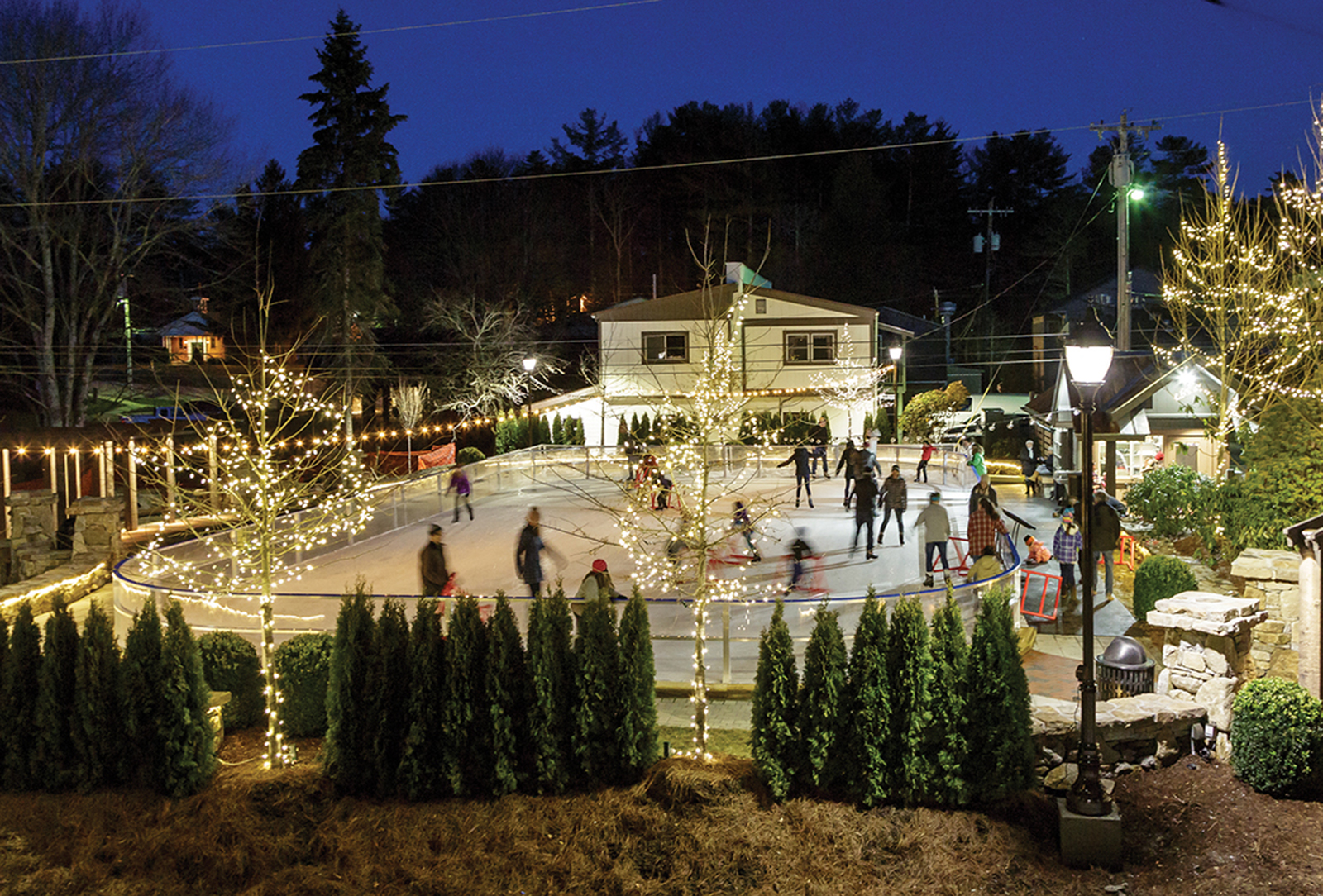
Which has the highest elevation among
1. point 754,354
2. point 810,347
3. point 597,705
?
point 810,347

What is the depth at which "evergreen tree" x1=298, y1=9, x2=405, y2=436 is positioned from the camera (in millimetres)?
34688

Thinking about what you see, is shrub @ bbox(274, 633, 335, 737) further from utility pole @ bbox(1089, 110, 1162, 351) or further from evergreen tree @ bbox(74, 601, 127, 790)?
utility pole @ bbox(1089, 110, 1162, 351)

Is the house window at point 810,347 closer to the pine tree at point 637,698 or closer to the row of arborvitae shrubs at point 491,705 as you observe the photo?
the pine tree at point 637,698

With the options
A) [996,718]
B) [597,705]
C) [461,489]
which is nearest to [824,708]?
[996,718]

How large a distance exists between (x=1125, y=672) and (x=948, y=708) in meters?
2.82

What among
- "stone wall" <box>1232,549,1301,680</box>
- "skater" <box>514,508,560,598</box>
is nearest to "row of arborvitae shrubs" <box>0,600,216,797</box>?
"skater" <box>514,508,560,598</box>

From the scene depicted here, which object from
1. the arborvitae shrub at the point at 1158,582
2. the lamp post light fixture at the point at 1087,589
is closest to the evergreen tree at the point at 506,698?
the lamp post light fixture at the point at 1087,589

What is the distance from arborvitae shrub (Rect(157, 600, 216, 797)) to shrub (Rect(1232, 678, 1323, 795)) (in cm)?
808

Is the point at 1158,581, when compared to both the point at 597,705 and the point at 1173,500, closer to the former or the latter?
the point at 1173,500

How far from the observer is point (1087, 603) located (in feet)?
21.5

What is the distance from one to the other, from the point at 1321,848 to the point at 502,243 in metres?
46.9

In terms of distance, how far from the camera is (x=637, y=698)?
24.3ft

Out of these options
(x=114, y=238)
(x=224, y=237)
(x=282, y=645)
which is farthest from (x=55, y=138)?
(x=282, y=645)

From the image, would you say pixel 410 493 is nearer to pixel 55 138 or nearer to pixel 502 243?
pixel 55 138
